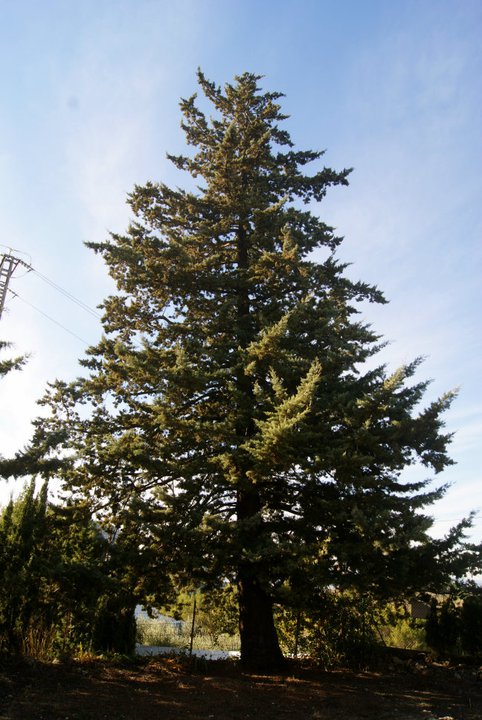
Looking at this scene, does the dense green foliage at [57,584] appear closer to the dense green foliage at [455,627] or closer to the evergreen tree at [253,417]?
the evergreen tree at [253,417]

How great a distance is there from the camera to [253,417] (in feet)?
31.2

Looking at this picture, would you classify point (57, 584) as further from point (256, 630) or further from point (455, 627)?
point (455, 627)

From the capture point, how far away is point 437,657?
1131cm

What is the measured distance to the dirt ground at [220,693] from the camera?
6.62m

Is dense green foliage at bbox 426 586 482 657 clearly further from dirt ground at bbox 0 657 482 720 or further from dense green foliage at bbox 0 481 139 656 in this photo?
dense green foliage at bbox 0 481 139 656

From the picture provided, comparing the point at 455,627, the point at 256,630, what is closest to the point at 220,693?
the point at 256,630

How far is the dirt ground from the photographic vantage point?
21.7 feet

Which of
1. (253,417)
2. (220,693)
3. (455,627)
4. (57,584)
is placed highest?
(253,417)

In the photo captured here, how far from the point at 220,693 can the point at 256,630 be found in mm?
1743

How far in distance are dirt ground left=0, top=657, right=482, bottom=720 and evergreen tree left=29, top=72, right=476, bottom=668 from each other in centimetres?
122

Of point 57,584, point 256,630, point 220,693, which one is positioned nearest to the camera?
point 220,693

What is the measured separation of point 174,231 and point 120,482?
7127 mm

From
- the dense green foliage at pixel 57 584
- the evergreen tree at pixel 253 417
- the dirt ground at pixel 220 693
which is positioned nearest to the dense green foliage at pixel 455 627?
the dirt ground at pixel 220 693

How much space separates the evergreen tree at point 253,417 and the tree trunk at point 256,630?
3cm
